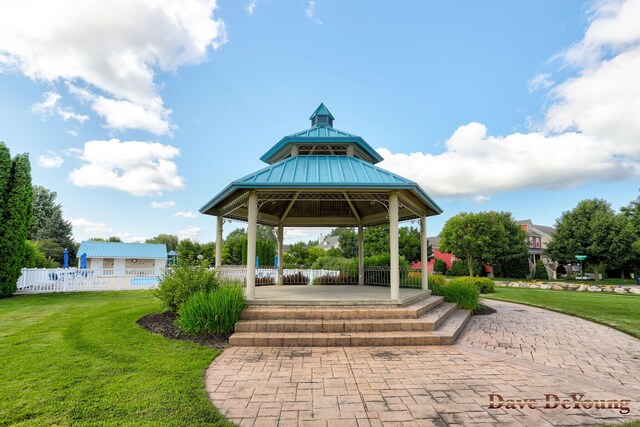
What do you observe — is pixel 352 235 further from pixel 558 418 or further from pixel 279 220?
pixel 558 418

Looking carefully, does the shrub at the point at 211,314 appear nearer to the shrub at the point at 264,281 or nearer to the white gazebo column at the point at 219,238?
the white gazebo column at the point at 219,238

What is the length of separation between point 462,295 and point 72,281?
18.3 metres

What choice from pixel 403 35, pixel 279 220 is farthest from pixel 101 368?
pixel 403 35

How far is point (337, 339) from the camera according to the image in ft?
20.4

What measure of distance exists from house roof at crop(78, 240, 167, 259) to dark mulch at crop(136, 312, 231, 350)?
29.2 m

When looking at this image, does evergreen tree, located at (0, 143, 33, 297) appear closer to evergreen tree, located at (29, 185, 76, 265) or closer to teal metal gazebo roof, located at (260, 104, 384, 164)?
teal metal gazebo roof, located at (260, 104, 384, 164)

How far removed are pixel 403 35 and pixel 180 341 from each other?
11.0 metres

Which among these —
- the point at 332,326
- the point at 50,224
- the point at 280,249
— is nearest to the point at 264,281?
the point at 280,249

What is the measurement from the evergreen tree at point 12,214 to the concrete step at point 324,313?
1278 cm

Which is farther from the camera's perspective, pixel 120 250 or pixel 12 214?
pixel 120 250

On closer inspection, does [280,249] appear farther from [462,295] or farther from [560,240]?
[560,240]

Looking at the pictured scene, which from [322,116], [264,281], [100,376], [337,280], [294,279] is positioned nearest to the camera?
[100,376]

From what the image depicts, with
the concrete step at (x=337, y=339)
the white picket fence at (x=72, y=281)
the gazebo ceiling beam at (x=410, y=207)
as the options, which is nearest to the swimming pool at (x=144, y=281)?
the white picket fence at (x=72, y=281)

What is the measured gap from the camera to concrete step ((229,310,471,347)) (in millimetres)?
6176
